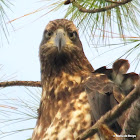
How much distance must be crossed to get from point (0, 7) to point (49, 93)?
114 centimetres

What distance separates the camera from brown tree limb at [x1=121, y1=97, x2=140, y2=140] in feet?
5.37

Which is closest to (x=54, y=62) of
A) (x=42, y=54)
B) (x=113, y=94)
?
(x=42, y=54)

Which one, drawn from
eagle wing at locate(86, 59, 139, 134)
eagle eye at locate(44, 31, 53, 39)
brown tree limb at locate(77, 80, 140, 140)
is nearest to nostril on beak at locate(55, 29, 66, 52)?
eagle eye at locate(44, 31, 53, 39)

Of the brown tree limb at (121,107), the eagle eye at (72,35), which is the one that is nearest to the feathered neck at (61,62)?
the eagle eye at (72,35)

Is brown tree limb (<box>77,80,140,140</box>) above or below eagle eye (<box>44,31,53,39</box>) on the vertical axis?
below

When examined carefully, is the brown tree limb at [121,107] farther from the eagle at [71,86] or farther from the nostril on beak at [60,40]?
the nostril on beak at [60,40]

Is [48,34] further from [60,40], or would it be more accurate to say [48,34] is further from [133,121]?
[133,121]

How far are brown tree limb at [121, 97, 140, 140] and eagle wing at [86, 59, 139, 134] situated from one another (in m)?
1.09

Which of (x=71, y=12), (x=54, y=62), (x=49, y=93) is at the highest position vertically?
(x=71, y=12)

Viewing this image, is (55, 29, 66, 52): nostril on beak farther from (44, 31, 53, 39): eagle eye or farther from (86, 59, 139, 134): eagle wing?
(86, 59, 139, 134): eagle wing

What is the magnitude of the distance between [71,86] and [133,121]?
196 cm

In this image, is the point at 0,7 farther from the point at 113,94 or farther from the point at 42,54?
the point at 113,94

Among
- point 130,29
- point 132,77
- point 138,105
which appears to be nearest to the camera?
point 138,105

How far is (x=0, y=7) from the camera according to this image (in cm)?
418
